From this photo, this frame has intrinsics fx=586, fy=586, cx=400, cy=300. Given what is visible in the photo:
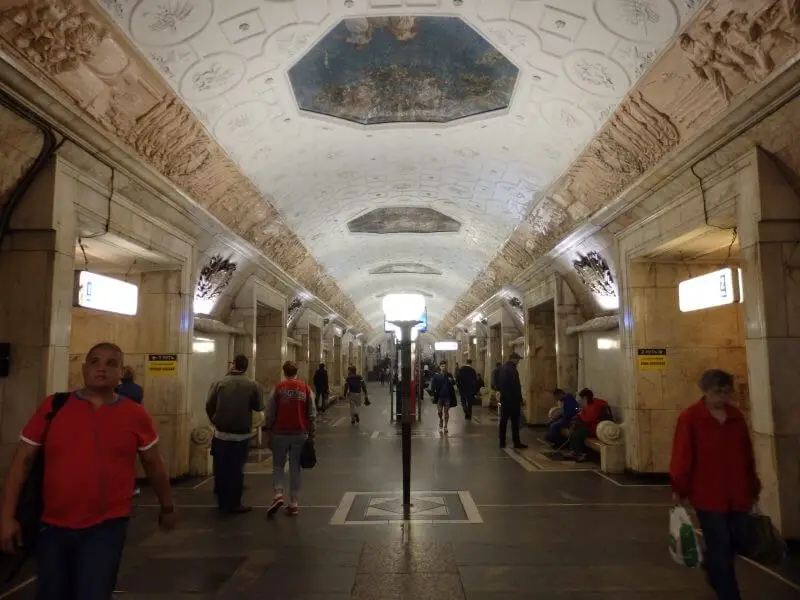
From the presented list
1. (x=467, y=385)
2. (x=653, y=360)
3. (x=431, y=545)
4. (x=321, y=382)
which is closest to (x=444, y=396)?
(x=467, y=385)

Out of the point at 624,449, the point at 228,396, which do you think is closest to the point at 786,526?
the point at 624,449

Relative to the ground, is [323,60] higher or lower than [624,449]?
higher

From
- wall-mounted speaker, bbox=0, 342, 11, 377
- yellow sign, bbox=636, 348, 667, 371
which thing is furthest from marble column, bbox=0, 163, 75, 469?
yellow sign, bbox=636, 348, 667, 371

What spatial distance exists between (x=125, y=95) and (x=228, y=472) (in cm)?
364

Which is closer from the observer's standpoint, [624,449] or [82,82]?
[82,82]

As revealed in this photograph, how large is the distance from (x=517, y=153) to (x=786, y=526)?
528cm

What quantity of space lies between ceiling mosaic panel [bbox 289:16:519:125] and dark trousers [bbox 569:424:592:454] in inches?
195

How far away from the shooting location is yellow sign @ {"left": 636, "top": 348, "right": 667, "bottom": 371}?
24.7ft

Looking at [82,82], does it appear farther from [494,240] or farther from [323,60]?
[494,240]

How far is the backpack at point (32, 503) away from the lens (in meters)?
2.42

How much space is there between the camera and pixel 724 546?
10.5 ft

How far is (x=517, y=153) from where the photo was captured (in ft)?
26.2

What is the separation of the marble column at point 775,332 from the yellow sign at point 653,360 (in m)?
2.49

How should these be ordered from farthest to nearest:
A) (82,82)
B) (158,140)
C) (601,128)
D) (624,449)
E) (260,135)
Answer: (624,449), (260,135), (601,128), (158,140), (82,82)
